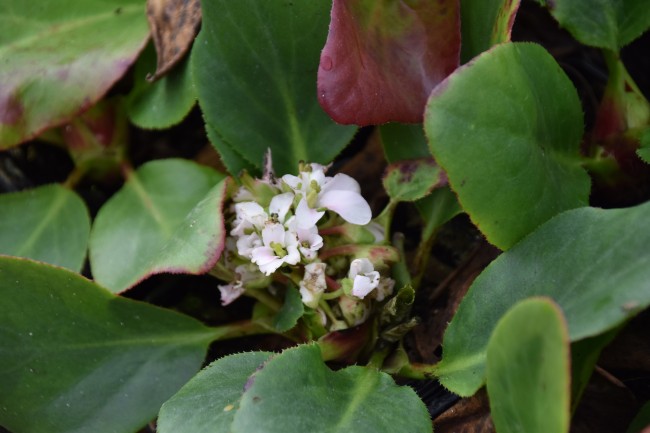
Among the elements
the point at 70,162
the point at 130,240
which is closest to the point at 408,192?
the point at 130,240

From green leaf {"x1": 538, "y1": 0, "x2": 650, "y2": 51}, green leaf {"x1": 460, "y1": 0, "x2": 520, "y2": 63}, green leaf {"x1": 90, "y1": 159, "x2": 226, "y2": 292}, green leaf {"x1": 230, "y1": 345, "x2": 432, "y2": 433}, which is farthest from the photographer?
green leaf {"x1": 90, "y1": 159, "x2": 226, "y2": 292}

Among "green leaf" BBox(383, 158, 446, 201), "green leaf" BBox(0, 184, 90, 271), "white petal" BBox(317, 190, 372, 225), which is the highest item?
"white petal" BBox(317, 190, 372, 225)

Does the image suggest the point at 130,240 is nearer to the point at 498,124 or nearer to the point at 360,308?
the point at 360,308

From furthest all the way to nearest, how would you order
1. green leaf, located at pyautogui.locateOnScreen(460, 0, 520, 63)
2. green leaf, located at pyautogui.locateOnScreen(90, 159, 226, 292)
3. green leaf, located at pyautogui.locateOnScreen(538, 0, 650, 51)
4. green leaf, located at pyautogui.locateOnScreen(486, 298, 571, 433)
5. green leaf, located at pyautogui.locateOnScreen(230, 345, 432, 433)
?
green leaf, located at pyautogui.locateOnScreen(90, 159, 226, 292) → green leaf, located at pyautogui.locateOnScreen(538, 0, 650, 51) → green leaf, located at pyautogui.locateOnScreen(460, 0, 520, 63) → green leaf, located at pyautogui.locateOnScreen(230, 345, 432, 433) → green leaf, located at pyautogui.locateOnScreen(486, 298, 571, 433)

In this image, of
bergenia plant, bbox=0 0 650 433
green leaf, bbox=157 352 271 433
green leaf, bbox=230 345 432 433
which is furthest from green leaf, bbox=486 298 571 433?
green leaf, bbox=157 352 271 433

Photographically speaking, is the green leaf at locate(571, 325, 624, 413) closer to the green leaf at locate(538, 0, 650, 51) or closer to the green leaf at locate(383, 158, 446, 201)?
the green leaf at locate(383, 158, 446, 201)

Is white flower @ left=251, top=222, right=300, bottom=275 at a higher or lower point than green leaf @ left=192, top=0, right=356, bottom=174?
lower

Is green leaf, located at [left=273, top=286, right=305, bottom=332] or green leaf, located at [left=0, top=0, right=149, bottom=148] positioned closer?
Result: green leaf, located at [left=273, top=286, right=305, bottom=332]
